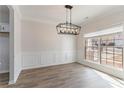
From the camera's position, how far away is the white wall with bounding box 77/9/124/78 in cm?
418

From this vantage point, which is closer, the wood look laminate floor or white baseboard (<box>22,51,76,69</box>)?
the wood look laminate floor

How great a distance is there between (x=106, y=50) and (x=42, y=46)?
3.28 m

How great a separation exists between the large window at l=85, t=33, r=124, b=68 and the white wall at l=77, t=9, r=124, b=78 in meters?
0.32

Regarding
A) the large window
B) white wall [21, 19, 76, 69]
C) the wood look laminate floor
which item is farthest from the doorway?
the large window

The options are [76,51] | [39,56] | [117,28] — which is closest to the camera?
[117,28]

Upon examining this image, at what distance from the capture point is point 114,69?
4.41 m

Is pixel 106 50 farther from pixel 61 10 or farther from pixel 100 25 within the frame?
pixel 61 10

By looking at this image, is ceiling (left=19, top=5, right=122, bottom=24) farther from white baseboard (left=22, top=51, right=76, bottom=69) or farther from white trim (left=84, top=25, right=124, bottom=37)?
white baseboard (left=22, top=51, right=76, bottom=69)

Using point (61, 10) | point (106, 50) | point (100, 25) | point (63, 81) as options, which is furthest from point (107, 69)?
point (61, 10)

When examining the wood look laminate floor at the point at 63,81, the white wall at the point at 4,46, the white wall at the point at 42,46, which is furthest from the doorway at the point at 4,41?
the white wall at the point at 42,46
